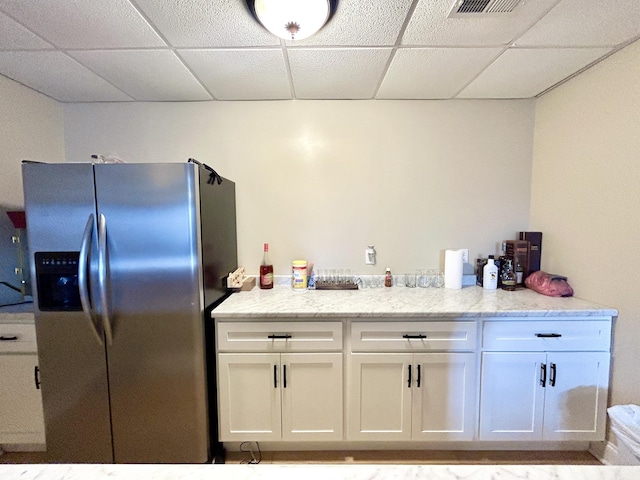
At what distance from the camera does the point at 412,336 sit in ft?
5.45

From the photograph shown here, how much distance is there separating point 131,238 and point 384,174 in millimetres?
1754

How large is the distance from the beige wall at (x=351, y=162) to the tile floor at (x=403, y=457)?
1.25 m

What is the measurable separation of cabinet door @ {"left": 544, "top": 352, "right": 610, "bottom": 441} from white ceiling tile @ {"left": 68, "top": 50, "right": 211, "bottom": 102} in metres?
2.83

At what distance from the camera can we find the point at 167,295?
1.53 m

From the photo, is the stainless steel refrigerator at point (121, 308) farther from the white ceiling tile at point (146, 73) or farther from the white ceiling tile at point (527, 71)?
the white ceiling tile at point (527, 71)

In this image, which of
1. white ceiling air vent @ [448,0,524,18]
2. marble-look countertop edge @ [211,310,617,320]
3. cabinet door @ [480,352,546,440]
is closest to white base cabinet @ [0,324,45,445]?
marble-look countertop edge @ [211,310,617,320]

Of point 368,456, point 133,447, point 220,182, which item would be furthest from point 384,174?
point 133,447

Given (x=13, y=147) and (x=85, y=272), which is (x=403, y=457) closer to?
(x=85, y=272)

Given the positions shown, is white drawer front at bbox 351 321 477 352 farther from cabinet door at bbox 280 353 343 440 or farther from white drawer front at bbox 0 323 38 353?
white drawer front at bbox 0 323 38 353

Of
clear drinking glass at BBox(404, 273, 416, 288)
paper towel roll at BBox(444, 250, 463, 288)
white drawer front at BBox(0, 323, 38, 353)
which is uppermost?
paper towel roll at BBox(444, 250, 463, 288)

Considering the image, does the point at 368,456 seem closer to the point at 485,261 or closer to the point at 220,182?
the point at 485,261

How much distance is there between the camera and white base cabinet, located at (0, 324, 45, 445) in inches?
65.7
